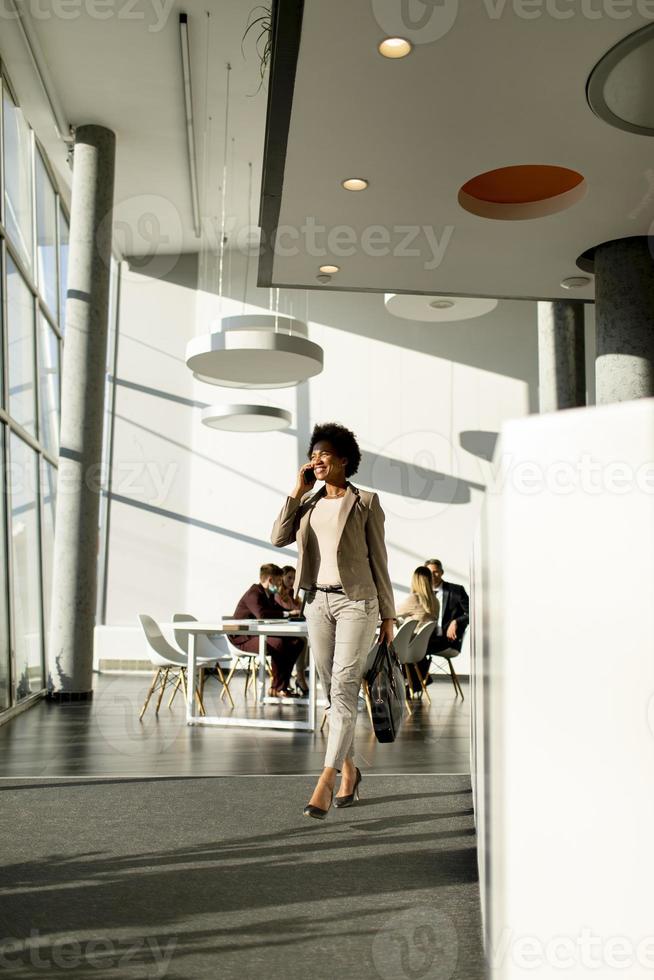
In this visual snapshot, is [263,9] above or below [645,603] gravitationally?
above

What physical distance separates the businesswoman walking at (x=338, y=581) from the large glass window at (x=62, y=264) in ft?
29.0

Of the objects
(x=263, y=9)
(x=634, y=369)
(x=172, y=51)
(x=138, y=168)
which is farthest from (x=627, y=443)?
(x=138, y=168)

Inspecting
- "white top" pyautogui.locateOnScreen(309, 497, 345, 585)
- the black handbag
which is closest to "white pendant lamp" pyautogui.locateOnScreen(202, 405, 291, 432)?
"white top" pyautogui.locateOnScreen(309, 497, 345, 585)

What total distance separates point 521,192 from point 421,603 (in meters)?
4.79

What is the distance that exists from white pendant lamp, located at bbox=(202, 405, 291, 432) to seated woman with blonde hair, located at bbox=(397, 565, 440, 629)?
12.6ft

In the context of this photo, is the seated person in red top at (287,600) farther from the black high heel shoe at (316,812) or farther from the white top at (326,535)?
the black high heel shoe at (316,812)

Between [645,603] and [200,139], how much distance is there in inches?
473

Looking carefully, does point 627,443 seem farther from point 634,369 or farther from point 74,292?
point 74,292

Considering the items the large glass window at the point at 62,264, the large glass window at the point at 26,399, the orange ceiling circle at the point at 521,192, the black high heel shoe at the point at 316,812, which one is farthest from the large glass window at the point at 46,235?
the black high heel shoe at the point at 316,812

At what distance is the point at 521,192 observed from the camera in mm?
6266

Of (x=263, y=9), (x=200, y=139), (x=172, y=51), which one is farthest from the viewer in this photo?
(x=200, y=139)

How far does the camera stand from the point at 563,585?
136cm

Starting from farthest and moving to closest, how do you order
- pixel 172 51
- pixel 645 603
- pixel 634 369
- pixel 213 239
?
1. pixel 213 239
2. pixel 172 51
3. pixel 634 369
4. pixel 645 603

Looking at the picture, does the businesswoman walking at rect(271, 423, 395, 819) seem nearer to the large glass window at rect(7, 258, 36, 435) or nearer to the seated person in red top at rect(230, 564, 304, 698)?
the seated person in red top at rect(230, 564, 304, 698)
